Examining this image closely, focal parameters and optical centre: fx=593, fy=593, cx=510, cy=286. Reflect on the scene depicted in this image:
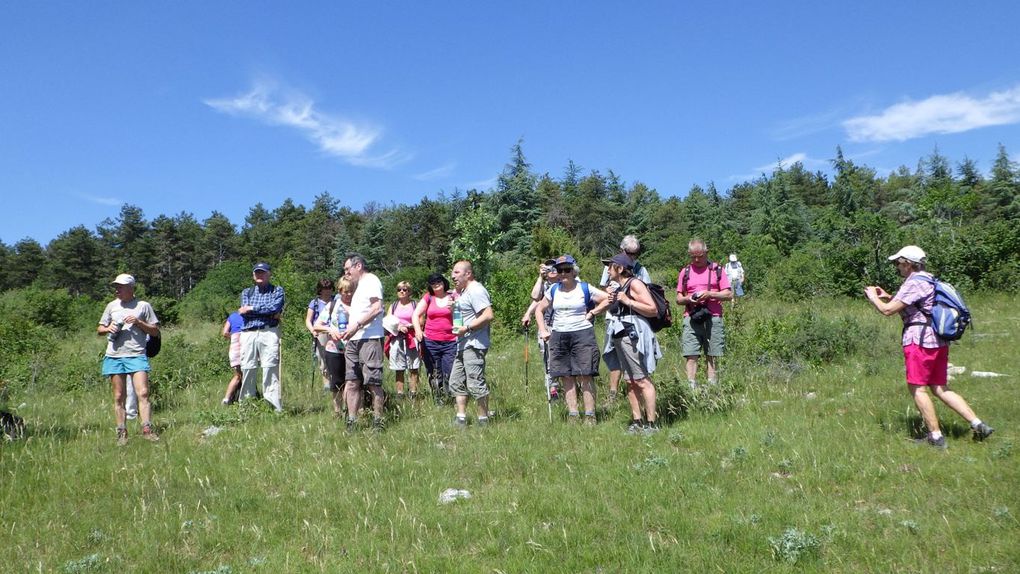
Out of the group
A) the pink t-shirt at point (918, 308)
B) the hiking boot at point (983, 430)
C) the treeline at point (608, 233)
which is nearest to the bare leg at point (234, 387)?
the pink t-shirt at point (918, 308)

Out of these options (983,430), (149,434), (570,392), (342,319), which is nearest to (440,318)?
(342,319)

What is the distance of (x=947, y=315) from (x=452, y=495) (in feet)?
14.1

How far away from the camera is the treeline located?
18656 mm

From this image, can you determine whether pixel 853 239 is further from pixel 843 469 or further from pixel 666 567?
pixel 666 567

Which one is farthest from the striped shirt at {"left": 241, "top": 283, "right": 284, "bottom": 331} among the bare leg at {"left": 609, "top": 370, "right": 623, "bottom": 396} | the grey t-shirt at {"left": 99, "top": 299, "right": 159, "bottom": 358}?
the bare leg at {"left": 609, "top": 370, "right": 623, "bottom": 396}

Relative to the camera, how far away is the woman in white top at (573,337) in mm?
6277

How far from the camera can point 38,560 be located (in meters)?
3.71

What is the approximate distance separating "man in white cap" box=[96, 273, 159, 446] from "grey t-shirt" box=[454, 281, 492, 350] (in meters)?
3.48

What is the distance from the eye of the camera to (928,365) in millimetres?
4961

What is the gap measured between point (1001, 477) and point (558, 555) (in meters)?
3.22

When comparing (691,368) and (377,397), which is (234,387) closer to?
(377,397)

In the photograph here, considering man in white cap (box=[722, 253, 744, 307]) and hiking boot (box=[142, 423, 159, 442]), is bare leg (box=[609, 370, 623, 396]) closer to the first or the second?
man in white cap (box=[722, 253, 744, 307])

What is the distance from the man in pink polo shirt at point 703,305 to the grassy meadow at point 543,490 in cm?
57

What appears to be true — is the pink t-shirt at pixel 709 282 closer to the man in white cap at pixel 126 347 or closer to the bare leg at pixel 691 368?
the bare leg at pixel 691 368
